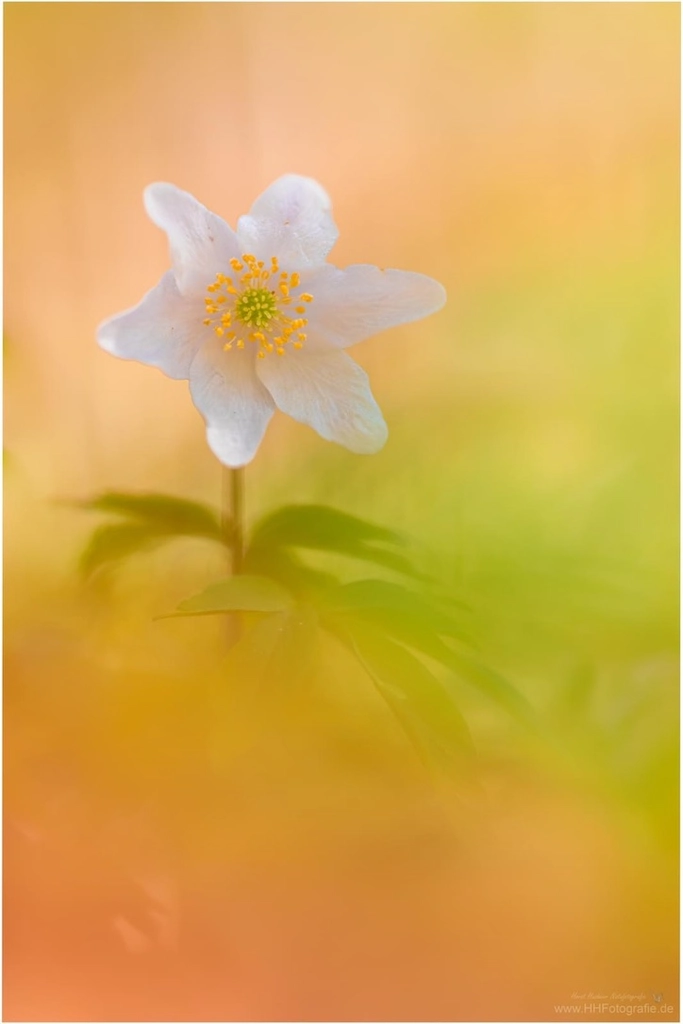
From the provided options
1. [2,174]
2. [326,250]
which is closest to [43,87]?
[2,174]

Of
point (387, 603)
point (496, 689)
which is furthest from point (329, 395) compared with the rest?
point (496, 689)

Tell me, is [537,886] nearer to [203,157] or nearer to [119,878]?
[119,878]

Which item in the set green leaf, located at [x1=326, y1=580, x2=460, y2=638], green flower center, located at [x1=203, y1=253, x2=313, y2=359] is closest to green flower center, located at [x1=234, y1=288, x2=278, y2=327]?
green flower center, located at [x1=203, y1=253, x2=313, y2=359]

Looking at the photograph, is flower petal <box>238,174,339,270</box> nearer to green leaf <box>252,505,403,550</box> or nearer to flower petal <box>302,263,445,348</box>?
flower petal <box>302,263,445,348</box>

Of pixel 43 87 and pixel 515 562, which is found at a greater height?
pixel 43 87

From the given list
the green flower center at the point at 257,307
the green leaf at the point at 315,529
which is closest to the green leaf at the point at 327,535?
the green leaf at the point at 315,529
